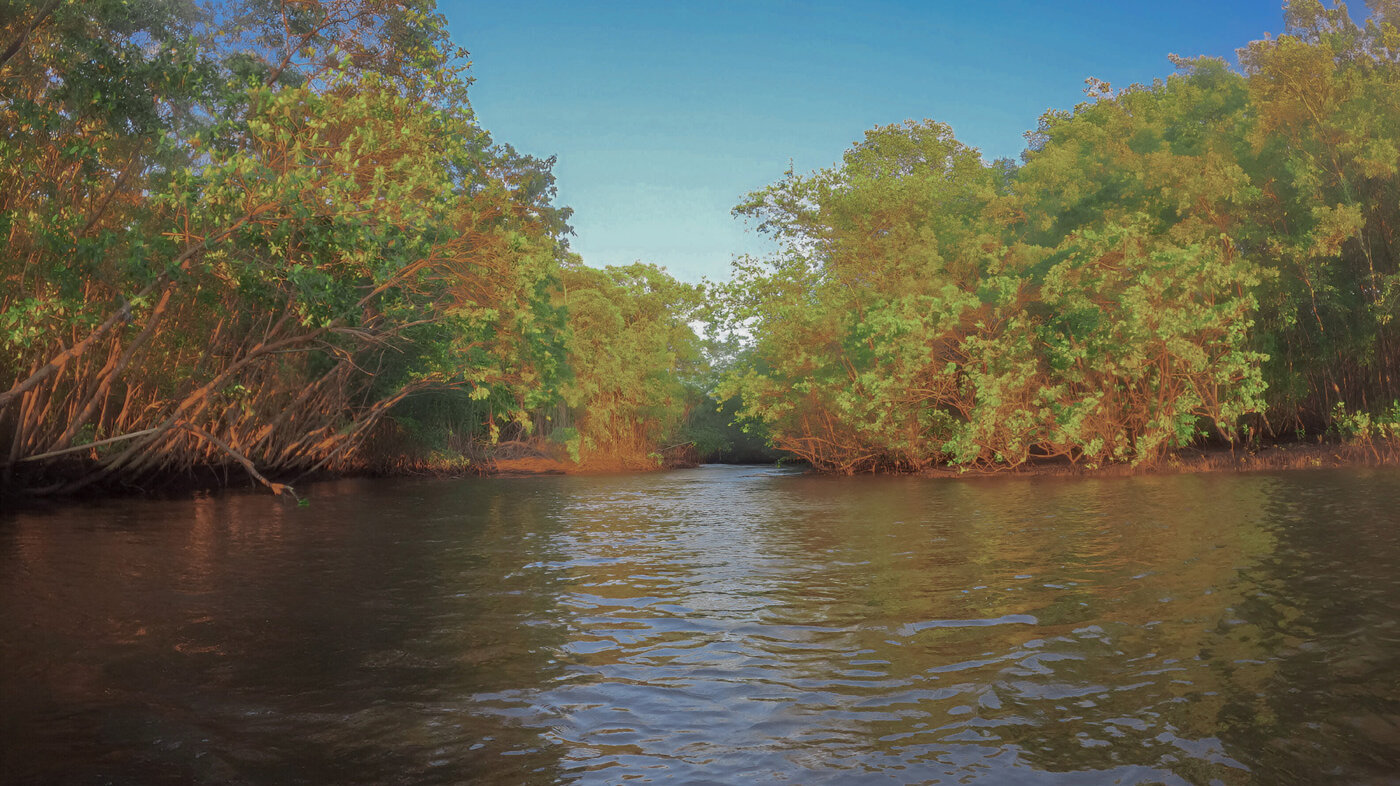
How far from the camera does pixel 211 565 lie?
12219 millimetres

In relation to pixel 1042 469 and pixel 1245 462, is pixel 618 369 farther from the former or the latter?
pixel 1245 462

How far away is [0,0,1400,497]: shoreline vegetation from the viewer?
17281mm

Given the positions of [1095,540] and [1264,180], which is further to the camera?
[1264,180]

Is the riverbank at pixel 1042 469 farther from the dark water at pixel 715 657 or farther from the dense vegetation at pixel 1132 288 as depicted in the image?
the dark water at pixel 715 657

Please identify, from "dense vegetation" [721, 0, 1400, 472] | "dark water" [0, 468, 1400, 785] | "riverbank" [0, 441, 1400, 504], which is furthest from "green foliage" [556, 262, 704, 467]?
"dark water" [0, 468, 1400, 785]

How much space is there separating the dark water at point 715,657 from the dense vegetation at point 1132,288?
14528 millimetres

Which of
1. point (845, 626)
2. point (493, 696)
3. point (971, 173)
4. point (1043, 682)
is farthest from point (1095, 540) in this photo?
point (971, 173)

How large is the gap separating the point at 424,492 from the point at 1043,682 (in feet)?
80.0

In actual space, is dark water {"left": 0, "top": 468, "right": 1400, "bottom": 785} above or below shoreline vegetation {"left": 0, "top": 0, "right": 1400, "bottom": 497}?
below

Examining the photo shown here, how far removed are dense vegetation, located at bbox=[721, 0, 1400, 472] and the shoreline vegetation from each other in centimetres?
13

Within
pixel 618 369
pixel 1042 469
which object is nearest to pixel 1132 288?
pixel 1042 469

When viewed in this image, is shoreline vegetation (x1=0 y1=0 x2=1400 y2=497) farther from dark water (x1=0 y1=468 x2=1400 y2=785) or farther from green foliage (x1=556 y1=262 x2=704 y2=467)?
dark water (x1=0 y1=468 x2=1400 y2=785)

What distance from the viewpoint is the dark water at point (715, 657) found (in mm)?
4941

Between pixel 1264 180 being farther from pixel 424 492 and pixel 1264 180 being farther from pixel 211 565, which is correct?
pixel 211 565
